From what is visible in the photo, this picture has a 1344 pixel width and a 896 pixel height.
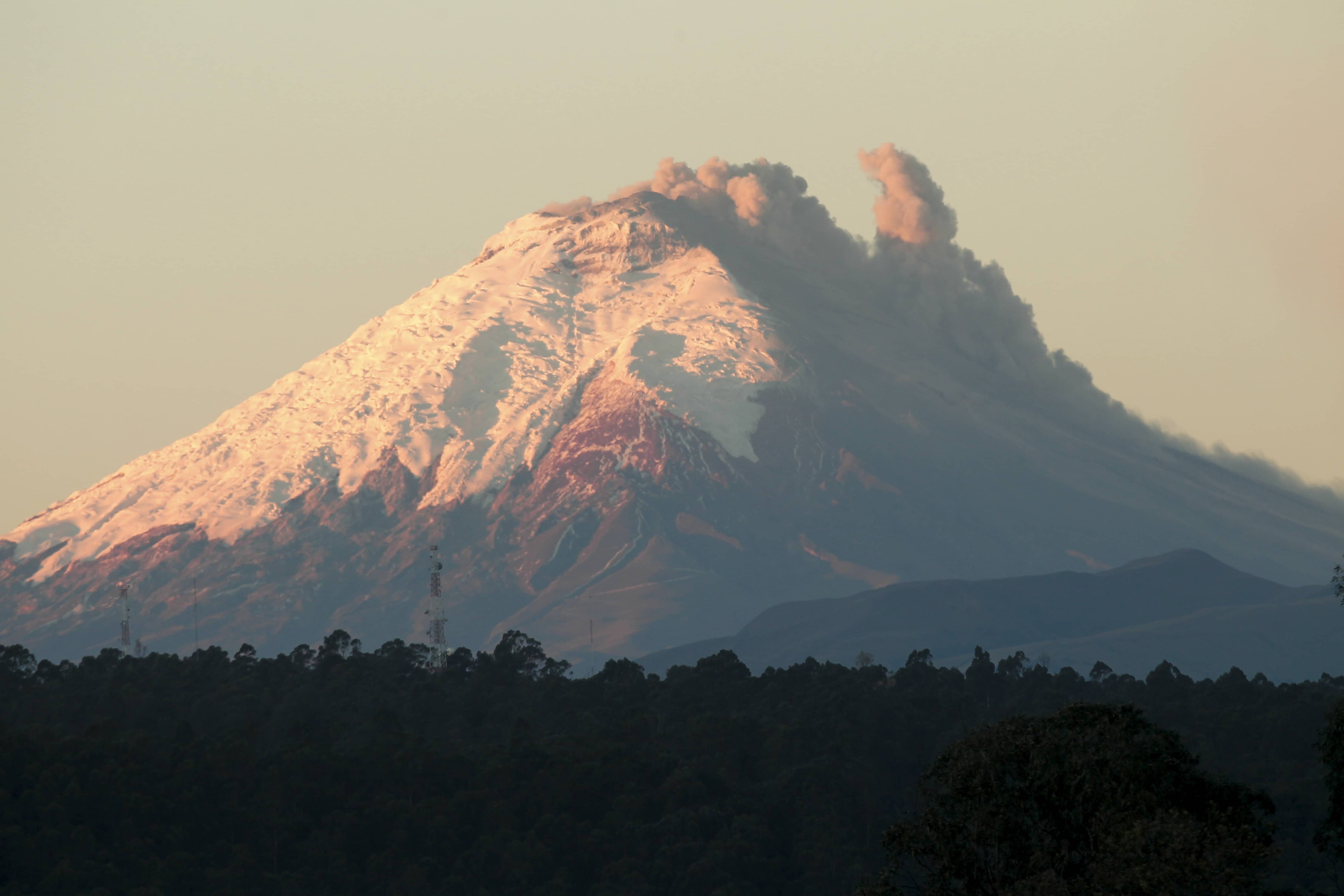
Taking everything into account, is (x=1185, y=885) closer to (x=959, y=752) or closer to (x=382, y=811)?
(x=959, y=752)

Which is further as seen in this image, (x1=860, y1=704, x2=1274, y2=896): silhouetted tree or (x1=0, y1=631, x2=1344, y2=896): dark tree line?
(x1=0, y1=631, x2=1344, y2=896): dark tree line

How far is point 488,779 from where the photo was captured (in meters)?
112

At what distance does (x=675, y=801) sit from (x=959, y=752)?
63255 mm

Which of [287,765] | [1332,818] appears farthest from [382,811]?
[1332,818]

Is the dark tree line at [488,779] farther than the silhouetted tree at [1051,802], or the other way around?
the dark tree line at [488,779]

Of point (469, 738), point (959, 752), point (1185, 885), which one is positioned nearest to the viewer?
point (1185, 885)

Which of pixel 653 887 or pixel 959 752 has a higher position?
pixel 959 752

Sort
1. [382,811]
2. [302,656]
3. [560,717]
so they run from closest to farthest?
[382,811] → [560,717] → [302,656]

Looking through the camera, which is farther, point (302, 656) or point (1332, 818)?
point (302, 656)

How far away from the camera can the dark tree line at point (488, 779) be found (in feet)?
335

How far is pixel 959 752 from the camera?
51969mm

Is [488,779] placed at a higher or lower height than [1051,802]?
lower

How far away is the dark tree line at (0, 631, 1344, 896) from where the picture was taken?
102 meters

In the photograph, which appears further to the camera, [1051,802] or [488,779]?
[488,779]
